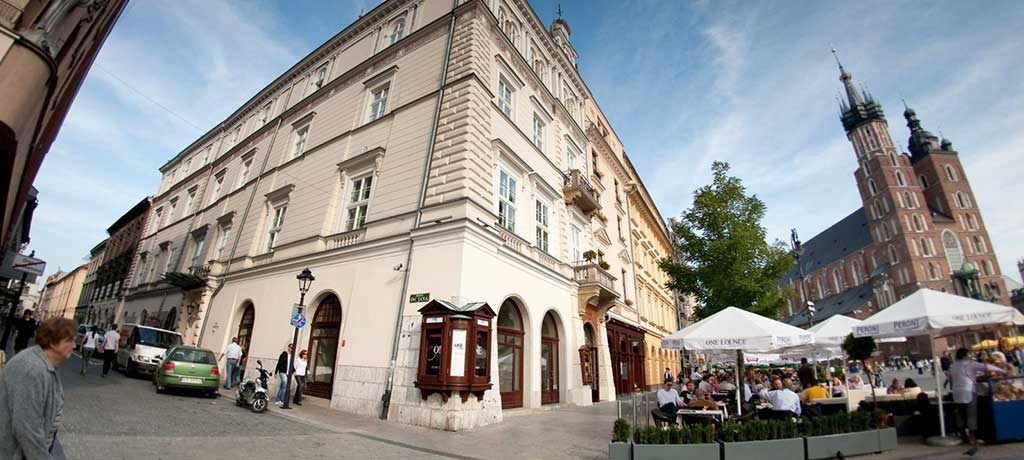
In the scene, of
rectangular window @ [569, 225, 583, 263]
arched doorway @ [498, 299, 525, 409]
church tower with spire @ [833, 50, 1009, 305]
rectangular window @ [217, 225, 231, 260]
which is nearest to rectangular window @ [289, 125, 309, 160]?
rectangular window @ [217, 225, 231, 260]

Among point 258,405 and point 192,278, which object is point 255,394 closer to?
point 258,405

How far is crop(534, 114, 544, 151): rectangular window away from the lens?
18469mm

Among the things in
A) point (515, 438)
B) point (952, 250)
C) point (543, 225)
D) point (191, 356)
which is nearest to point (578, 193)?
point (543, 225)

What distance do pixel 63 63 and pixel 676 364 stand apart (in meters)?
40.4

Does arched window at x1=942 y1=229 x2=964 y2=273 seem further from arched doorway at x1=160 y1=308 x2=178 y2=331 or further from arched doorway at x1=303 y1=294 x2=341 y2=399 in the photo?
arched doorway at x1=160 y1=308 x2=178 y2=331

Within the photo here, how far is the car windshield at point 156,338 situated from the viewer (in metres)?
15.9

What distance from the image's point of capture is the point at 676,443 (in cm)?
636

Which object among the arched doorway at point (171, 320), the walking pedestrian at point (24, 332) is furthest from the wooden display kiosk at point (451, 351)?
the arched doorway at point (171, 320)

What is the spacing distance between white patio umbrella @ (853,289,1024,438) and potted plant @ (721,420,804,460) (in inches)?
131

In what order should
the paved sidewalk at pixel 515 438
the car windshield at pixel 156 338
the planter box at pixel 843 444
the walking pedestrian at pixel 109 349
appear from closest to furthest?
the planter box at pixel 843 444 < the paved sidewalk at pixel 515 438 < the walking pedestrian at pixel 109 349 < the car windshield at pixel 156 338

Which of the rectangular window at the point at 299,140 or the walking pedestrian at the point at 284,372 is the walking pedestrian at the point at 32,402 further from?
the rectangular window at the point at 299,140

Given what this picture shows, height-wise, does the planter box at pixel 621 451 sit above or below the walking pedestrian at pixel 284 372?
below

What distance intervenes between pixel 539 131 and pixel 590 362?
10.2 m

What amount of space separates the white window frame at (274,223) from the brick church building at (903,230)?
6623cm
